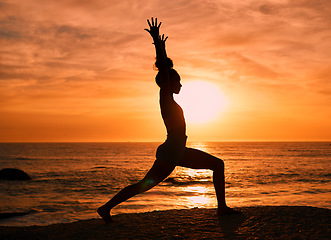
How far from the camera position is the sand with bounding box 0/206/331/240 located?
4418 mm

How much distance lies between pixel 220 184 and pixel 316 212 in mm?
1624

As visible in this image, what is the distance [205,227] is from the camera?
191 inches

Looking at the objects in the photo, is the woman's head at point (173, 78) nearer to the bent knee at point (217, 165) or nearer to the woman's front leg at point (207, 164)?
the woman's front leg at point (207, 164)

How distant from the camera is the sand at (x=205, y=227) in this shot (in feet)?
14.5

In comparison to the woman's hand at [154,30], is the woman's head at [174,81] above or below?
below

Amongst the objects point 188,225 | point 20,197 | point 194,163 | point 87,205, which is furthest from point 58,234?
point 20,197

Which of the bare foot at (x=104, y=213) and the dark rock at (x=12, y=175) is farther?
the dark rock at (x=12, y=175)

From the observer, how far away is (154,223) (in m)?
5.23

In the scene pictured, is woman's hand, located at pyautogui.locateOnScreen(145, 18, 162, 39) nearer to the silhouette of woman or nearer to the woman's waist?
the silhouette of woman

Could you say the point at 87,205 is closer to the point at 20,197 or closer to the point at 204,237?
the point at 20,197

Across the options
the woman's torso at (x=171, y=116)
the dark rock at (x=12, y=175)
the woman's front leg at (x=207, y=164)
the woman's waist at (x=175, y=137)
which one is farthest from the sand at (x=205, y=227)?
the dark rock at (x=12, y=175)

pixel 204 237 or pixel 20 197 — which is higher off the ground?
pixel 204 237

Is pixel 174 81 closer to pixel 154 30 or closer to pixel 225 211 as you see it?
pixel 154 30

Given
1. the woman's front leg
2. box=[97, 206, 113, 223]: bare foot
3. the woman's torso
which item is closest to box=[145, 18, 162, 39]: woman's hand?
the woman's torso
